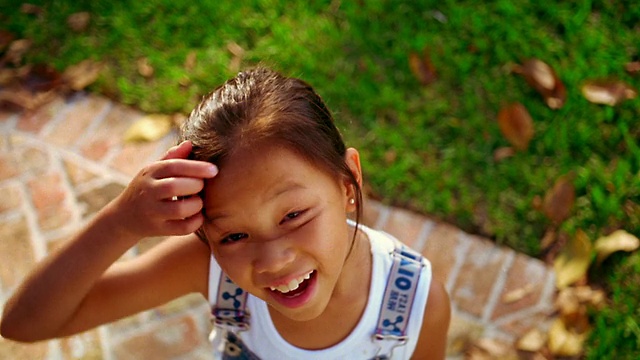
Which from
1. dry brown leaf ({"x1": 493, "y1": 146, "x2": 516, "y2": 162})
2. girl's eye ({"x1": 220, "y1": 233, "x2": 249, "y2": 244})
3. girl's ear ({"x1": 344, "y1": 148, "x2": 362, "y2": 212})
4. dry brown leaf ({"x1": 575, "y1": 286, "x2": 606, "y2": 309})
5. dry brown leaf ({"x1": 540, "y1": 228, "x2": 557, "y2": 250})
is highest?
girl's ear ({"x1": 344, "y1": 148, "x2": 362, "y2": 212})

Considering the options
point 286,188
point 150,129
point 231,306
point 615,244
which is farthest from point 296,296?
point 150,129

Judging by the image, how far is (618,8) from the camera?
3.05 metres

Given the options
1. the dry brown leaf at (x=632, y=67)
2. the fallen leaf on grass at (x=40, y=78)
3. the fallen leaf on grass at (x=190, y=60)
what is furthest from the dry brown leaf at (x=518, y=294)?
the fallen leaf on grass at (x=40, y=78)

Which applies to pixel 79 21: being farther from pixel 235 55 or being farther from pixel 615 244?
pixel 615 244

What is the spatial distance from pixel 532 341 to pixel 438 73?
1204mm

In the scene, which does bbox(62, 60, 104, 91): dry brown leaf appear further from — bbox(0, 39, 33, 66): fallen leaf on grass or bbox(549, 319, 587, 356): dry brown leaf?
bbox(549, 319, 587, 356): dry brown leaf

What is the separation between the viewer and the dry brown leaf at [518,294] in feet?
8.28

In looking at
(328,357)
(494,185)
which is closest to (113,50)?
(494,185)

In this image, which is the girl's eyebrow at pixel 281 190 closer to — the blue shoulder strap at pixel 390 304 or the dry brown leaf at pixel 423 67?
the blue shoulder strap at pixel 390 304

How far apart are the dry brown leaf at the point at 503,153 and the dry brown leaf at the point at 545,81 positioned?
257mm

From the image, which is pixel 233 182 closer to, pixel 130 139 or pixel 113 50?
pixel 130 139

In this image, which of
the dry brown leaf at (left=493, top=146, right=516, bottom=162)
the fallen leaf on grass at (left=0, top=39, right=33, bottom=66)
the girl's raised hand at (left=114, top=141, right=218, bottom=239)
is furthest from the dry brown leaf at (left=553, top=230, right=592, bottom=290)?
the fallen leaf on grass at (left=0, top=39, right=33, bottom=66)

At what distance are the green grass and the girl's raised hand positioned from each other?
55.4 inches

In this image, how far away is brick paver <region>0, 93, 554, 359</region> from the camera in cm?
252
